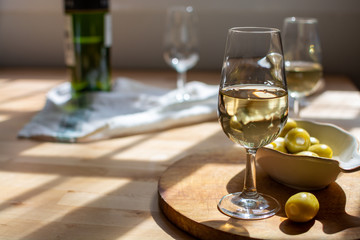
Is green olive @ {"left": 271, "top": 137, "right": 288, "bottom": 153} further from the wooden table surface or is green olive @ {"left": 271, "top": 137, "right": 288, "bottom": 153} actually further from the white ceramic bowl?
the wooden table surface

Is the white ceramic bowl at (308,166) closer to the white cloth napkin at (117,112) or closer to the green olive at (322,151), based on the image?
the green olive at (322,151)

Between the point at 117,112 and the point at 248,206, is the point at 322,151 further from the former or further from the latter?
the point at 117,112

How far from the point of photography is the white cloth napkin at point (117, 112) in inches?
43.3

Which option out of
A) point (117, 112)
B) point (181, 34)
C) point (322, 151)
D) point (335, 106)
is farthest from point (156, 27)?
point (322, 151)

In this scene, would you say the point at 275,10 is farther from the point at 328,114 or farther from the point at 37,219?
the point at 37,219

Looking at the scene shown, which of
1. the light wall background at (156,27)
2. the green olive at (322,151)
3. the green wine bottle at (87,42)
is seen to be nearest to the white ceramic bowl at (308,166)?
the green olive at (322,151)

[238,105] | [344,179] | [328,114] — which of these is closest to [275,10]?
[328,114]

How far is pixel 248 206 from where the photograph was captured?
69 cm

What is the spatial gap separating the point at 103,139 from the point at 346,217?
588 mm

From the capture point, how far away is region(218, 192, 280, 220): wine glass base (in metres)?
0.67

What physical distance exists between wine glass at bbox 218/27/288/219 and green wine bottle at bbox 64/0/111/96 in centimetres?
75

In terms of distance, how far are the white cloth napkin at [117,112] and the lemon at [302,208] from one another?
54 centimetres

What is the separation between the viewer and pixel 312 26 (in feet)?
3.58

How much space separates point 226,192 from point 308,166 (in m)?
0.13
